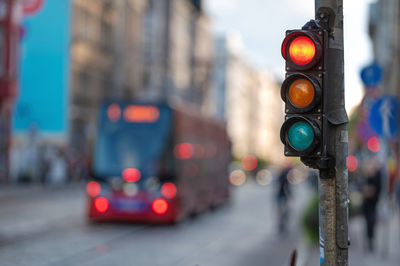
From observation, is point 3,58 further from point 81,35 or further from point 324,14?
point 324,14

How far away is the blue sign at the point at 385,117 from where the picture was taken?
11.9 m

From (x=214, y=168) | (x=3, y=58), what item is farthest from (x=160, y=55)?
(x=214, y=168)

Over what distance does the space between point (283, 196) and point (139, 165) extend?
3.67 metres

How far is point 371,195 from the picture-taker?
13.2m

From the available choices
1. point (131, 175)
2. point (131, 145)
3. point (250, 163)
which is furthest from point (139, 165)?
point (250, 163)

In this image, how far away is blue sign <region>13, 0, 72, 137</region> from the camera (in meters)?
39.1

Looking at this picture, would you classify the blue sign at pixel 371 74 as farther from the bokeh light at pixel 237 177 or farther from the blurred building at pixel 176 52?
the blurred building at pixel 176 52

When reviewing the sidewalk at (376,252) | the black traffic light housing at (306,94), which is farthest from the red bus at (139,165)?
the black traffic light housing at (306,94)

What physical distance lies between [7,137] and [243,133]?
3205 inches

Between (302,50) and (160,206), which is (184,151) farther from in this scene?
(302,50)

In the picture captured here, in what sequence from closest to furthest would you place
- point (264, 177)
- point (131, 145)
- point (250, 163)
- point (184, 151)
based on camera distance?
point (131, 145) → point (184, 151) → point (264, 177) → point (250, 163)

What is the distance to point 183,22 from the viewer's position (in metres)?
73.4

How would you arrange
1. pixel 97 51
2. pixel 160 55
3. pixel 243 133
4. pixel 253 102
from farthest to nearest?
1. pixel 253 102
2. pixel 243 133
3. pixel 160 55
4. pixel 97 51

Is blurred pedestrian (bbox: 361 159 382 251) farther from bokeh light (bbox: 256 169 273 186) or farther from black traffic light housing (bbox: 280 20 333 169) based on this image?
bokeh light (bbox: 256 169 273 186)
